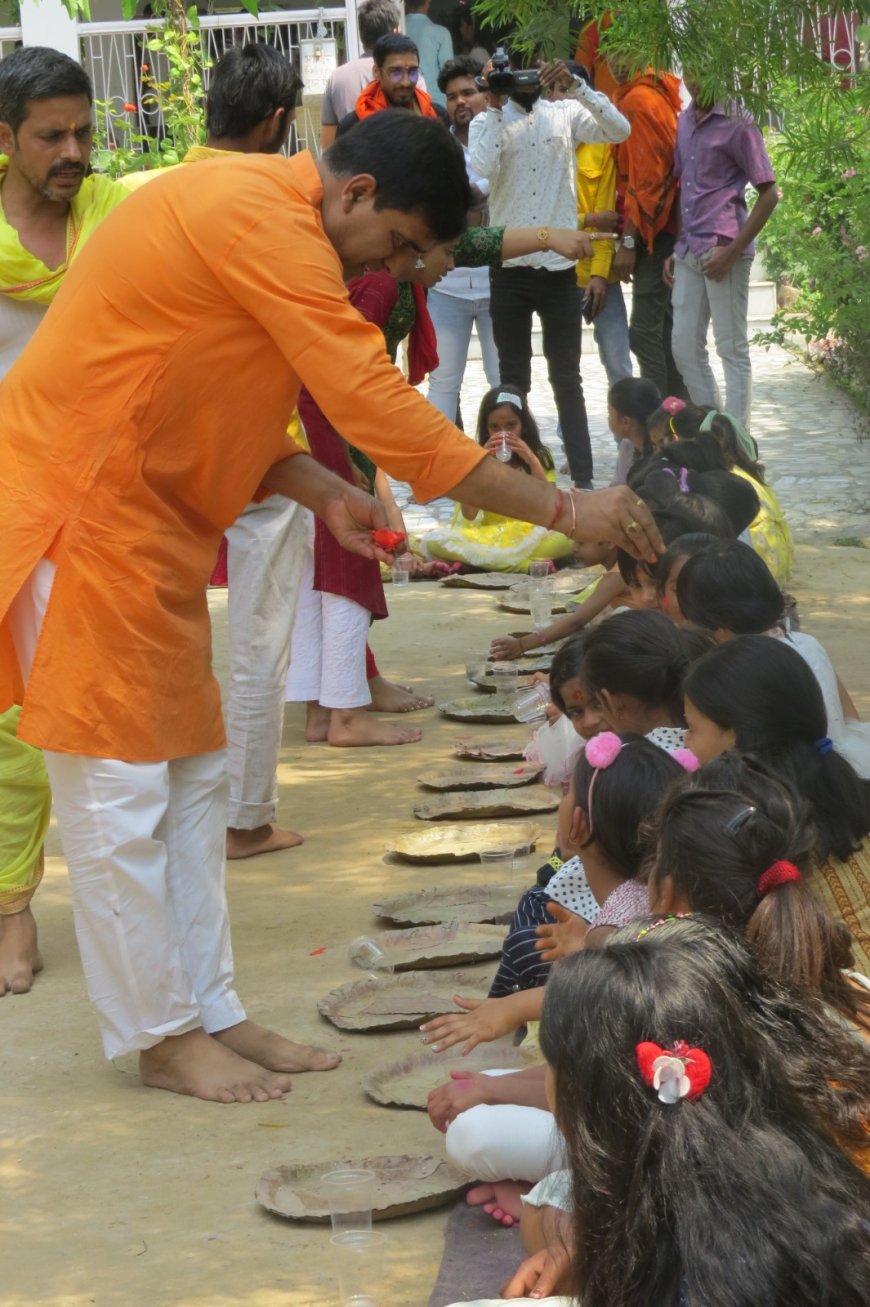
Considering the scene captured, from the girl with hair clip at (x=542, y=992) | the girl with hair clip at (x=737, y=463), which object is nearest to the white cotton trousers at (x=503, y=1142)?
the girl with hair clip at (x=542, y=992)

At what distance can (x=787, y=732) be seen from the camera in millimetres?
3256

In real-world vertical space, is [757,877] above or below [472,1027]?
above

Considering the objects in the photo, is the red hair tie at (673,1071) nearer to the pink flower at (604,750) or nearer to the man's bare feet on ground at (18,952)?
the pink flower at (604,750)

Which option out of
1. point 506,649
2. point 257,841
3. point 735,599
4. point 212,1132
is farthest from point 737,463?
point 212,1132

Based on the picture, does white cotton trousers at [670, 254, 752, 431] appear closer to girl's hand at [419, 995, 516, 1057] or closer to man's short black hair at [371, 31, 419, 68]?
man's short black hair at [371, 31, 419, 68]

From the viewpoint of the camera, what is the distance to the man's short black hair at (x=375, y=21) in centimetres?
912

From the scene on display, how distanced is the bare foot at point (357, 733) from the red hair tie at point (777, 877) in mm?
3138

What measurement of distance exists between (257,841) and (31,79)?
1.99 m

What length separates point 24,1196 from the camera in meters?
2.96

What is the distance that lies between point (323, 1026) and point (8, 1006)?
0.70 meters

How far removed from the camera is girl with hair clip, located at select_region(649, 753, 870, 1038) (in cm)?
237

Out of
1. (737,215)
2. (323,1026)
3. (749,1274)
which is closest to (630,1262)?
(749,1274)

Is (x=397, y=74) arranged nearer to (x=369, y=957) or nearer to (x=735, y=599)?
A: (x=735, y=599)

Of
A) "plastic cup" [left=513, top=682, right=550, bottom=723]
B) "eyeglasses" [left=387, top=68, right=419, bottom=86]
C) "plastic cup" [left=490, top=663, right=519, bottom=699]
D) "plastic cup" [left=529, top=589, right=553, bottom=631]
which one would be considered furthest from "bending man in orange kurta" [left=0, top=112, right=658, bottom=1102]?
"eyeglasses" [left=387, top=68, right=419, bottom=86]
